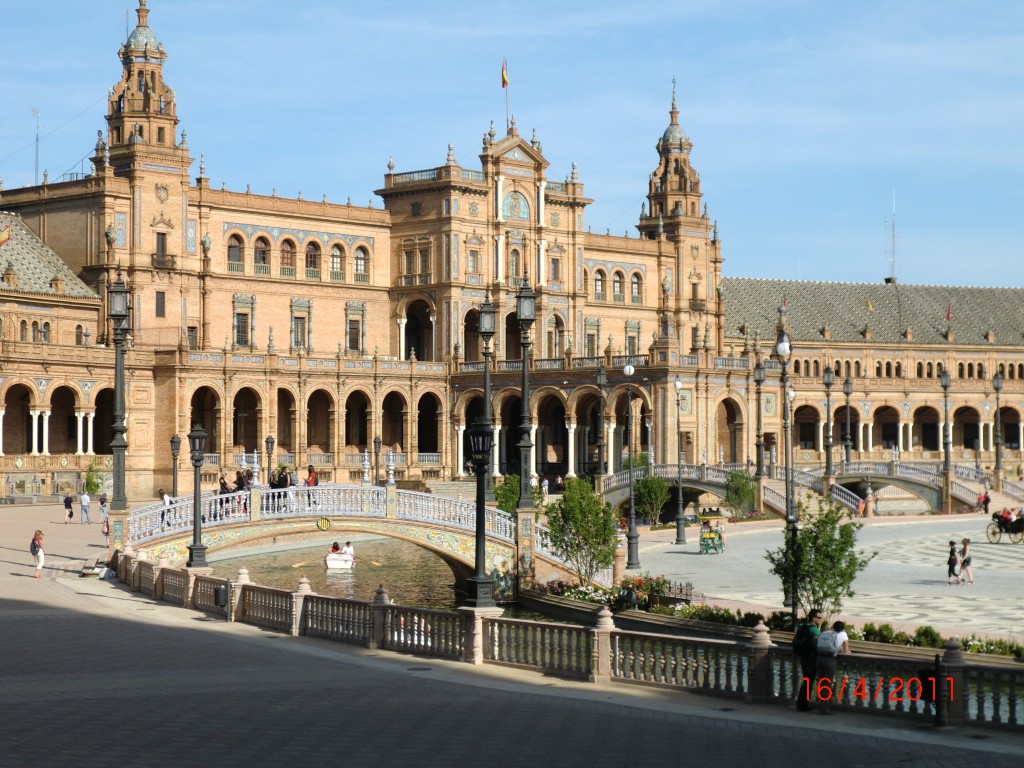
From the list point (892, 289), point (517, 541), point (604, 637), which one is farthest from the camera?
point (892, 289)

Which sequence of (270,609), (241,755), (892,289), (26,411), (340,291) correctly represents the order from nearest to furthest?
1. (241,755)
2. (270,609)
3. (26,411)
4. (340,291)
5. (892,289)

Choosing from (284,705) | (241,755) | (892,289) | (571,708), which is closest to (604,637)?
(571,708)

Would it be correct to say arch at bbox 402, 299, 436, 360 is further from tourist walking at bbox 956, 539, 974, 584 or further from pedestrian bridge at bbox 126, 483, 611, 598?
tourist walking at bbox 956, 539, 974, 584

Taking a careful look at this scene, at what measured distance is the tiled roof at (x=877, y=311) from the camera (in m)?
120

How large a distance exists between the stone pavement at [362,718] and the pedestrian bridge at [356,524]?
12.1 m

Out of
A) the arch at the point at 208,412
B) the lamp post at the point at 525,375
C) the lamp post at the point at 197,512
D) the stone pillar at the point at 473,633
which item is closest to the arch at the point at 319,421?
the arch at the point at 208,412

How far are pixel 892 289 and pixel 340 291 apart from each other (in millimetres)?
53701

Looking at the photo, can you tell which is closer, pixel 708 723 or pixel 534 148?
pixel 708 723

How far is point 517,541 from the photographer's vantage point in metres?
43.1

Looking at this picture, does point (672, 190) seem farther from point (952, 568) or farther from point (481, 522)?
point (481, 522)

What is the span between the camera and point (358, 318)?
9256cm

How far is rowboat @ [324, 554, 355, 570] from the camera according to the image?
5328cm

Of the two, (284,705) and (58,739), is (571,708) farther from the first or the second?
(58,739)

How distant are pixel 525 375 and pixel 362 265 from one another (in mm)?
57852
